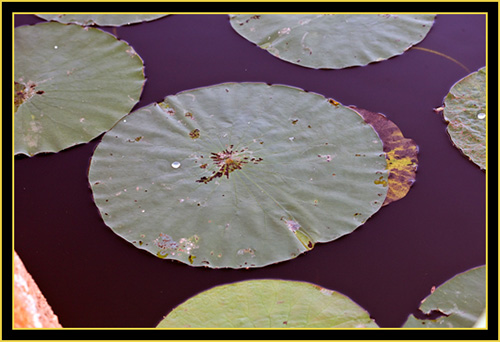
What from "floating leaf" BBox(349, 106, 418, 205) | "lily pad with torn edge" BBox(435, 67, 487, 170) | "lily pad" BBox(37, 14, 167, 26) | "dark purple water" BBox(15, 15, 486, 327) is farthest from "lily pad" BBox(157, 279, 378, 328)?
"lily pad" BBox(37, 14, 167, 26)

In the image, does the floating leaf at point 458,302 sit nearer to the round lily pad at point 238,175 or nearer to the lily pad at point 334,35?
the round lily pad at point 238,175

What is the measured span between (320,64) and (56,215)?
4.71 feet

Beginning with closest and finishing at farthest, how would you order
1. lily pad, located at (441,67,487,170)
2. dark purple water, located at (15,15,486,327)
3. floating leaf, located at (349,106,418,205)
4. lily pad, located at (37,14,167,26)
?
dark purple water, located at (15,15,486,327) < floating leaf, located at (349,106,418,205) < lily pad, located at (441,67,487,170) < lily pad, located at (37,14,167,26)

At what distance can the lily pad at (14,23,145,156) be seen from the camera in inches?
78.3

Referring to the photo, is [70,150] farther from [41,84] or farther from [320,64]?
[320,64]

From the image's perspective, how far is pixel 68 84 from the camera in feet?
7.13

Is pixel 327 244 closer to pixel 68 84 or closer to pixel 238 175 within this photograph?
pixel 238 175

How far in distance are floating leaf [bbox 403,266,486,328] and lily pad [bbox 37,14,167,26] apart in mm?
2086

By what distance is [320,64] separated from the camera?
226 centimetres

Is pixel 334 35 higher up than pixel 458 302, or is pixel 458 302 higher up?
pixel 334 35

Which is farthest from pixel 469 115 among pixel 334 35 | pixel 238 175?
pixel 238 175

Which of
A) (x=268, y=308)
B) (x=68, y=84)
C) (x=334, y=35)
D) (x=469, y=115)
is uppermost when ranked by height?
(x=334, y=35)

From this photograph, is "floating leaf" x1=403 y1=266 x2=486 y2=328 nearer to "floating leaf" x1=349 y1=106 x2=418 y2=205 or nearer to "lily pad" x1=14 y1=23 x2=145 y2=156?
"floating leaf" x1=349 y1=106 x2=418 y2=205

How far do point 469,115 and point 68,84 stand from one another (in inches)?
75.3
